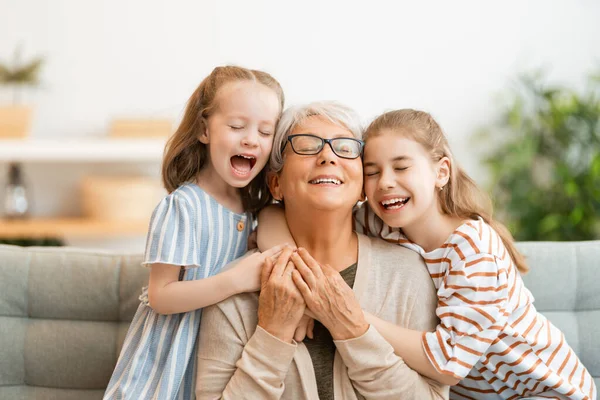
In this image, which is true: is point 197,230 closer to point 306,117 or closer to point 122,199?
point 306,117

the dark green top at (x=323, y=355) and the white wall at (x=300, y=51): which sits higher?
the white wall at (x=300, y=51)

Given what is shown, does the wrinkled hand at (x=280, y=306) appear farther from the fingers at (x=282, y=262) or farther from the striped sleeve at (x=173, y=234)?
the striped sleeve at (x=173, y=234)

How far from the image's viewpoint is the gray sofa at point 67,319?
201 cm

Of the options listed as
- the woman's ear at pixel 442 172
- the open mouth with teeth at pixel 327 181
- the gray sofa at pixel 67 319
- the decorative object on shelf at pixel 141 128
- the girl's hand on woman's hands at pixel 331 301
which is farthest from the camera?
the decorative object on shelf at pixel 141 128

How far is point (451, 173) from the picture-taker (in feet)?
6.14

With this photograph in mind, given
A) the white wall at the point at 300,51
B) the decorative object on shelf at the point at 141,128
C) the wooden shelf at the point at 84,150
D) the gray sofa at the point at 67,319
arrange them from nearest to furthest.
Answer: the gray sofa at the point at 67,319, the wooden shelf at the point at 84,150, the decorative object on shelf at the point at 141,128, the white wall at the point at 300,51

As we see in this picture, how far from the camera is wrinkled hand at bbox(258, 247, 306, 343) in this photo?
1.63m

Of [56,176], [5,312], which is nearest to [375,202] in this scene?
[5,312]

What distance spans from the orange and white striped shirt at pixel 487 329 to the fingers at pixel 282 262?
342mm

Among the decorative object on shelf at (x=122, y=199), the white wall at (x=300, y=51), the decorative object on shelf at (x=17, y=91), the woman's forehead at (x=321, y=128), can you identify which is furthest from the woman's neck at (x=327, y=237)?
the decorative object on shelf at (x=17, y=91)

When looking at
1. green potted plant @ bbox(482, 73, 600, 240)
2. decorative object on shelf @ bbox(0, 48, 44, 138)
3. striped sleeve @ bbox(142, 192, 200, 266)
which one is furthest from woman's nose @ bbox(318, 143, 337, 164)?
decorative object on shelf @ bbox(0, 48, 44, 138)

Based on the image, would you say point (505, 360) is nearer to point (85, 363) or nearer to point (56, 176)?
point (85, 363)

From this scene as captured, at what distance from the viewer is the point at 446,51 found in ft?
16.5

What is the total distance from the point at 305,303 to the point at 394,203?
0.37m
